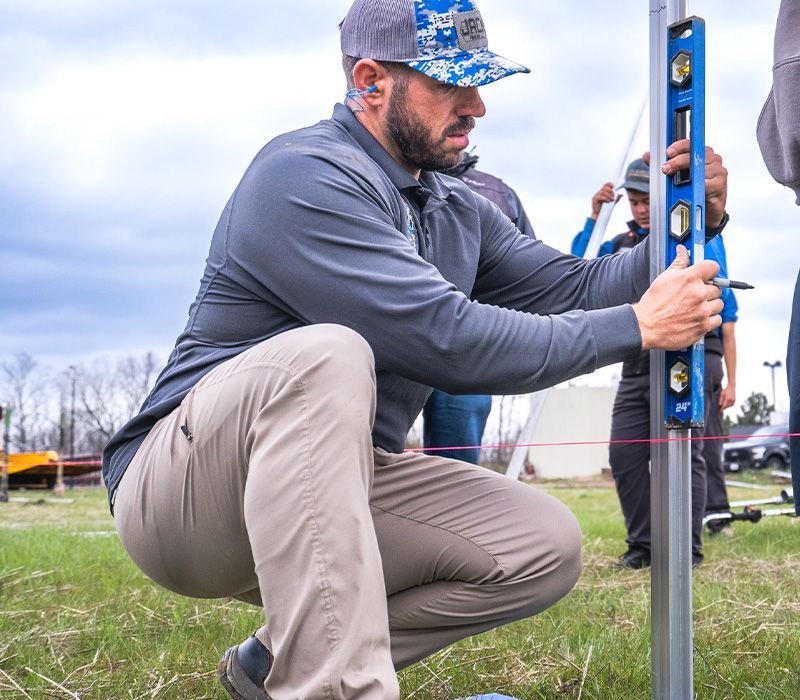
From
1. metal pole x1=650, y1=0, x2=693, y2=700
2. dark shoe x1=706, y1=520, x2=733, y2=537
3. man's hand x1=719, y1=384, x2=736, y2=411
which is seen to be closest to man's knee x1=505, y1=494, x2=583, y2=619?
metal pole x1=650, y1=0, x2=693, y2=700

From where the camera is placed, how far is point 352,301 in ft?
5.70

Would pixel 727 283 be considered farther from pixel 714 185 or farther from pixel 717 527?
pixel 717 527

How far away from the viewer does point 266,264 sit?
5.89 ft

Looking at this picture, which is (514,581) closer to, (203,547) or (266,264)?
(203,547)

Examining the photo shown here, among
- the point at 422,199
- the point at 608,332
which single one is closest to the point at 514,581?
the point at 608,332

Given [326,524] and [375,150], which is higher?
[375,150]

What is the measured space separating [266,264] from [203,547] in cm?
53

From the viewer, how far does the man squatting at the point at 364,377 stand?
1486mm

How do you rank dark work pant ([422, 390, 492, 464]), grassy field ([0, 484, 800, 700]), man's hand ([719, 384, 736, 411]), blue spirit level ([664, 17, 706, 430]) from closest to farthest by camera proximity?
blue spirit level ([664, 17, 706, 430]) < grassy field ([0, 484, 800, 700]) < dark work pant ([422, 390, 492, 464]) < man's hand ([719, 384, 736, 411])

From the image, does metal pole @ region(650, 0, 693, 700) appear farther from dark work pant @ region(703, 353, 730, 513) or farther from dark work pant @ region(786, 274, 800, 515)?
dark work pant @ region(703, 353, 730, 513)

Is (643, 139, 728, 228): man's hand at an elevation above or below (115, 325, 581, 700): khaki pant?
above

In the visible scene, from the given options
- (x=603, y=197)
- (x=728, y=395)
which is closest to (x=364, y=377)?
(x=603, y=197)

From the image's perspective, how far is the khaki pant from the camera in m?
1.45

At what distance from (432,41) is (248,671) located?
1.34 m
